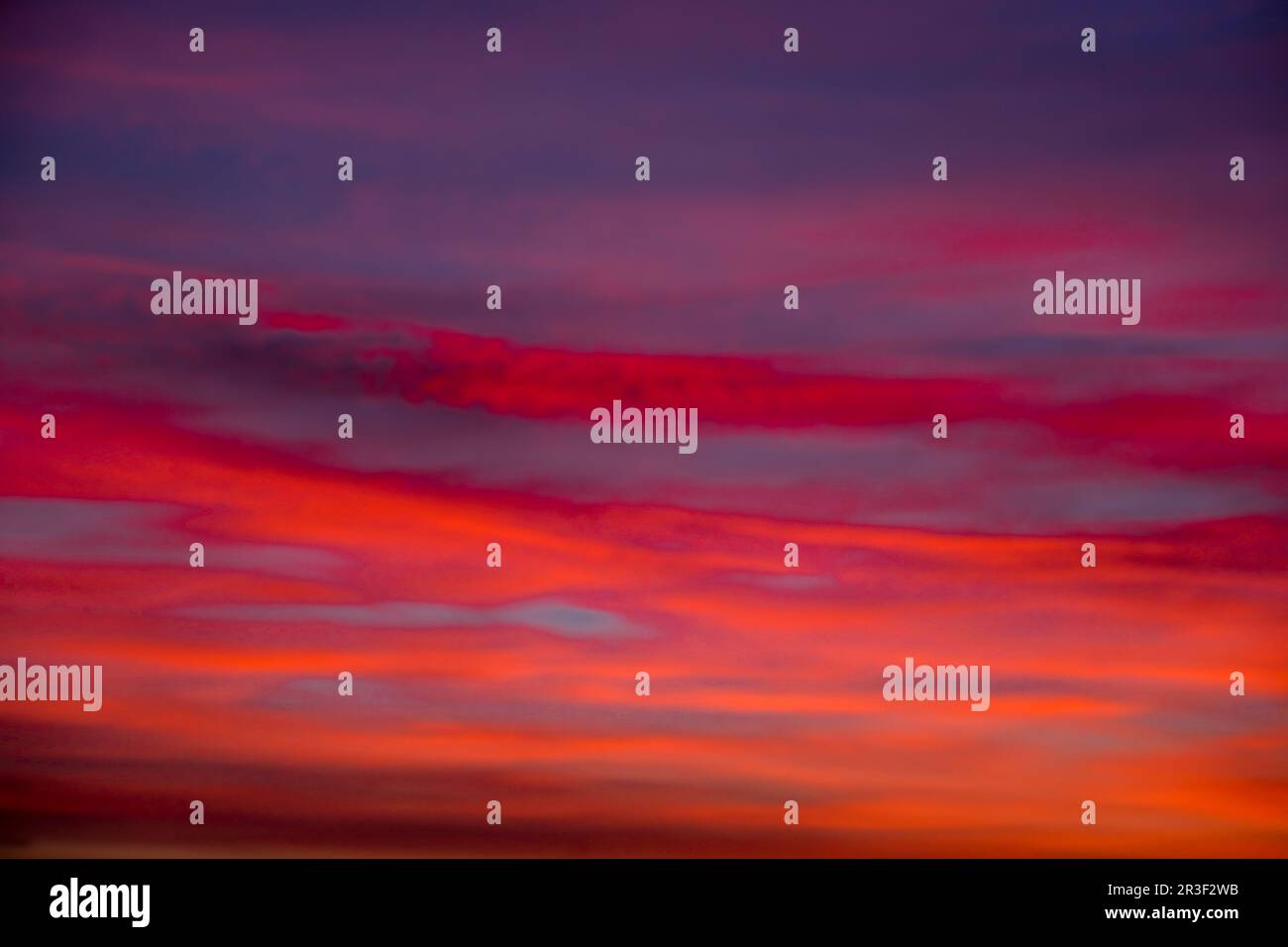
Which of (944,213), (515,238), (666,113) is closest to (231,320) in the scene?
(515,238)

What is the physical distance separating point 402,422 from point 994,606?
117 inches

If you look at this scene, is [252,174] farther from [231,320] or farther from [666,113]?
[666,113]

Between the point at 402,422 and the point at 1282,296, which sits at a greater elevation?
the point at 1282,296

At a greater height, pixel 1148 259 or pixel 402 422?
pixel 1148 259

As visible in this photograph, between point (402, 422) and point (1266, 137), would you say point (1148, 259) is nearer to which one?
point (1266, 137)

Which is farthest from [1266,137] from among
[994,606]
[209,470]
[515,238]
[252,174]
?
[209,470]

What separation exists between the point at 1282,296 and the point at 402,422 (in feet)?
13.9

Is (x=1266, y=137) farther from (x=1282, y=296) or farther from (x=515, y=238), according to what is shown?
(x=515, y=238)

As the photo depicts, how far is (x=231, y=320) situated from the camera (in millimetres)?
5770
